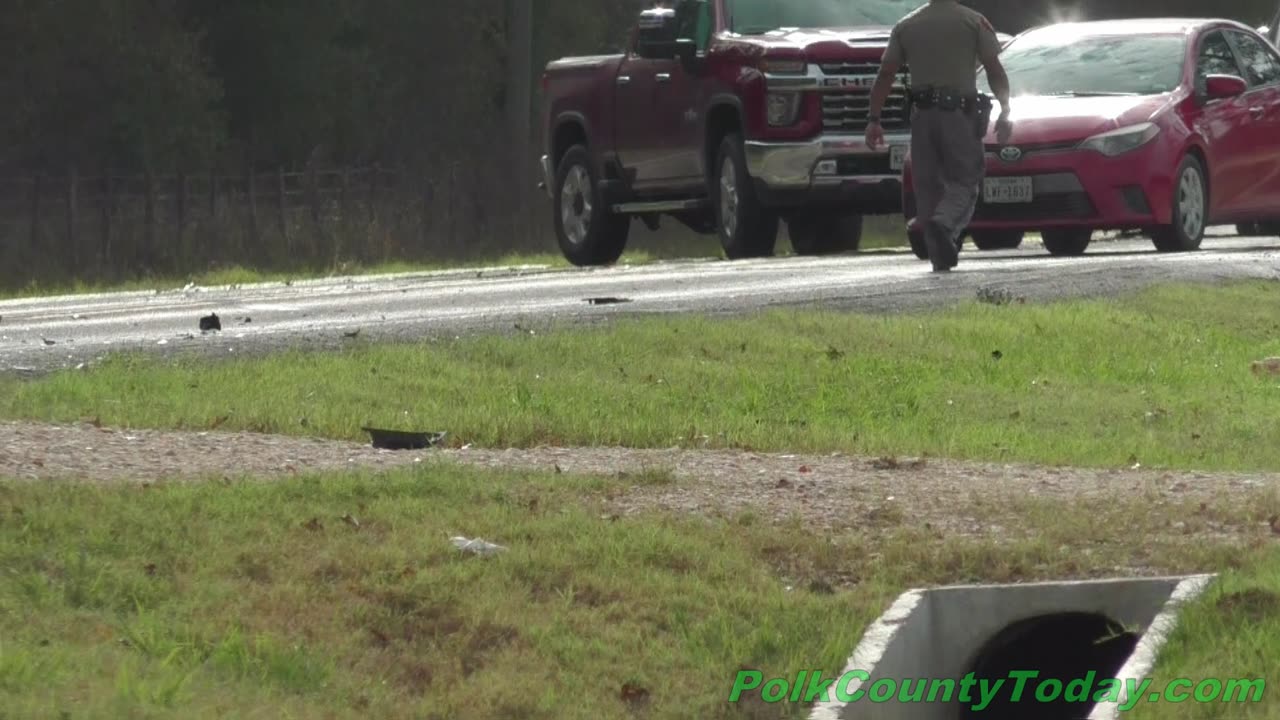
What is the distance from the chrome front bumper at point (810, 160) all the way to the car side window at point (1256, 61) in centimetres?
255

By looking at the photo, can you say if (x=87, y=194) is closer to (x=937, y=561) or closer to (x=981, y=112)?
(x=981, y=112)

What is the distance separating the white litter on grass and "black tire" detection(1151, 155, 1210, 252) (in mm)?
10938

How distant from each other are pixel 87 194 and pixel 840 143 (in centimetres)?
2254

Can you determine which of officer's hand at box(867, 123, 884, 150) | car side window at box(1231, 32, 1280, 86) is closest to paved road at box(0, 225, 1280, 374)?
officer's hand at box(867, 123, 884, 150)

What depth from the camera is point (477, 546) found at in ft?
23.5

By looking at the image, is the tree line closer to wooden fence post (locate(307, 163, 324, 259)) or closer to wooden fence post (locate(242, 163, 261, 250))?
wooden fence post (locate(242, 163, 261, 250))

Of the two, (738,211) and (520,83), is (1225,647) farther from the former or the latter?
(520,83)

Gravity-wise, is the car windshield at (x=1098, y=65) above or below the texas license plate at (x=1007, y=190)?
above

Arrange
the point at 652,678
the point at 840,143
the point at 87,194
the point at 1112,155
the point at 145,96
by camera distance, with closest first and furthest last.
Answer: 1. the point at 652,678
2. the point at 1112,155
3. the point at 840,143
4. the point at 87,194
5. the point at 145,96

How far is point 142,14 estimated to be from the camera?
42.3 metres

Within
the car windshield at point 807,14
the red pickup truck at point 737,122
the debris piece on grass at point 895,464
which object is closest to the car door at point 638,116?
the red pickup truck at point 737,122

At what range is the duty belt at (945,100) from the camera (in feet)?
50.3

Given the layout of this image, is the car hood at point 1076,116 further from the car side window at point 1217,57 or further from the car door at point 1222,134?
the car side window at point 1217,57

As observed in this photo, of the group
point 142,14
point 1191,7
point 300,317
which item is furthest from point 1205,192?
point 1191,7
